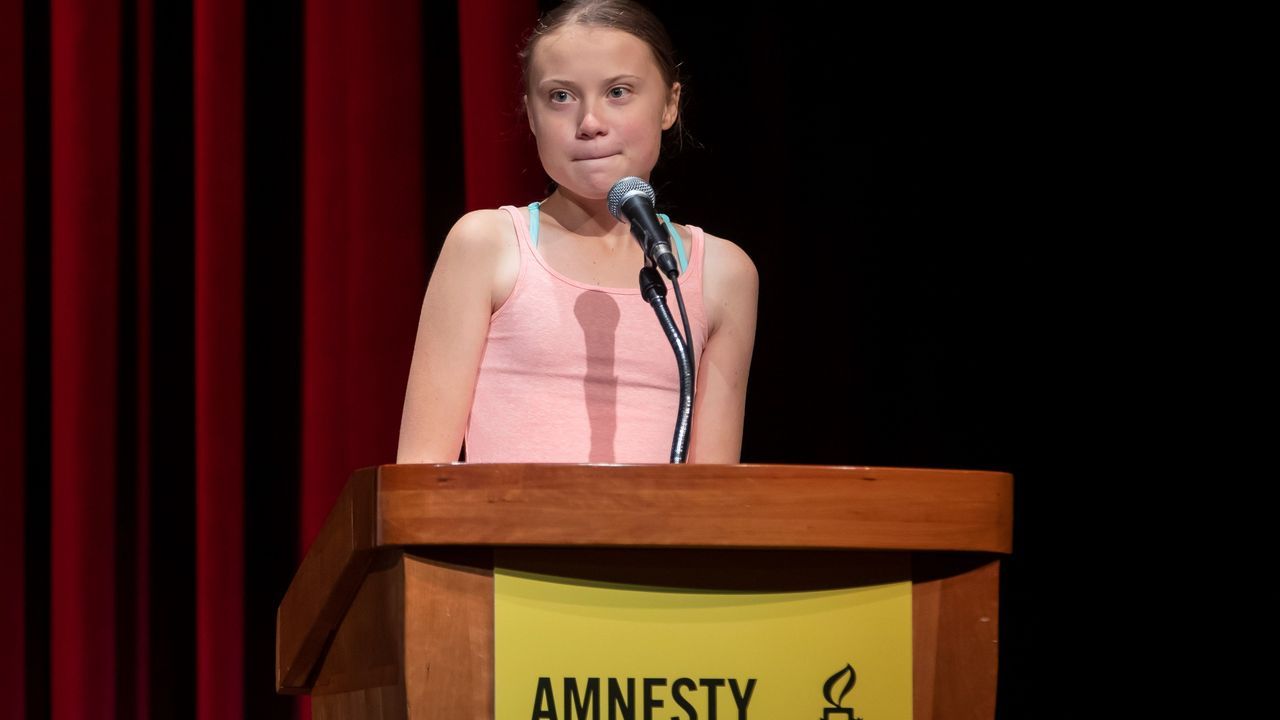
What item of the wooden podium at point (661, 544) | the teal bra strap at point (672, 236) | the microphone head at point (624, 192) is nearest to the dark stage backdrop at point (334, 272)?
the teal bra strap at point (672, 236)

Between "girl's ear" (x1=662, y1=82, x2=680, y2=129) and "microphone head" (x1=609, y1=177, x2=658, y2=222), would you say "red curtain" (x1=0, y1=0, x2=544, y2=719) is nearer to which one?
"girl's ear" (x1=662, y1=82, x2=680, y2=129)

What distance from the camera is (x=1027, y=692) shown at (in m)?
1.90

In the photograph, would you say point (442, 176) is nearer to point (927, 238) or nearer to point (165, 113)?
point (165, 113)

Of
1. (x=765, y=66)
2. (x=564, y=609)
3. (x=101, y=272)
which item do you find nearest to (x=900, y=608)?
(x=564, y=609)

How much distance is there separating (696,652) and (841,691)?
3.7 inches

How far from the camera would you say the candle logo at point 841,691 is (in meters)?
0.84

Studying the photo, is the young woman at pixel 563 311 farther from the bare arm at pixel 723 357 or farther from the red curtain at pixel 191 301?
the red curtain at pixel 191 301

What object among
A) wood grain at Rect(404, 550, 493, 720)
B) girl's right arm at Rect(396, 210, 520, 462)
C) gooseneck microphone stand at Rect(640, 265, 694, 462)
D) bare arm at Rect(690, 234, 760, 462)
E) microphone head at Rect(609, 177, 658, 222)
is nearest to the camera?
wood grain at Rect(404, 550, 493, 720)

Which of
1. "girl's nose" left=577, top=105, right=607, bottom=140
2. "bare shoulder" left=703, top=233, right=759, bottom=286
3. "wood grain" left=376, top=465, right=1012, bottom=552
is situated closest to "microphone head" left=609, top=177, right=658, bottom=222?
"girl's nose" left=577, top=105, right=607, bottom=140

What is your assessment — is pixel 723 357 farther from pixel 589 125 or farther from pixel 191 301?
pixel 191 301

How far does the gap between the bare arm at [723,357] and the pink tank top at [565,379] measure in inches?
2.2

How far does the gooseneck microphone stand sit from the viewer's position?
41.2 inches

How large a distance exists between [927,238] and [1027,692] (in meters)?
0.65

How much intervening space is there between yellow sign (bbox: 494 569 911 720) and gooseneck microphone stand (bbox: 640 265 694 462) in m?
0.21
